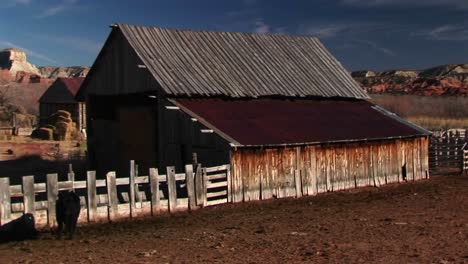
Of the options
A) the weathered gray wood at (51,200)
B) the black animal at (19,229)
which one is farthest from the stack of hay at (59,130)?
the black animal at (19,229)

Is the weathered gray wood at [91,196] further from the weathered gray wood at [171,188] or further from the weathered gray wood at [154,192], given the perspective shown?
the weathered gray wood at [171,188]

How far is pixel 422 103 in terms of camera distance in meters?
85.2

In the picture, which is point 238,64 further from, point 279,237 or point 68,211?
point 279,237

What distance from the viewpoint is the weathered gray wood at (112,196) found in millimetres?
15102

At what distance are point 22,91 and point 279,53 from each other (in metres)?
63.4

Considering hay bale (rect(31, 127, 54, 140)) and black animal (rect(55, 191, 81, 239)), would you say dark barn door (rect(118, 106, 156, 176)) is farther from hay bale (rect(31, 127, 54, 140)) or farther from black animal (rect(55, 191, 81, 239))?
hay bale (rect(31, 127, 54, 140))

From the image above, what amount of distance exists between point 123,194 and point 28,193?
108 inches

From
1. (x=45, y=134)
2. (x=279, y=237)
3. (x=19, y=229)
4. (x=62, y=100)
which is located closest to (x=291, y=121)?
(x=279, y=237)

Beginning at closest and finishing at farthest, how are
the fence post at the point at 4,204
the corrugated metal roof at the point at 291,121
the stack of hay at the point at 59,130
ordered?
the fence post at the point at 4,204
the corrugated metal roof at the point at 291,121
the stack of hay at the point at 59,130

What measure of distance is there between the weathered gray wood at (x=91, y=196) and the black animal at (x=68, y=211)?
984 mm

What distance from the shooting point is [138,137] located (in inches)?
921

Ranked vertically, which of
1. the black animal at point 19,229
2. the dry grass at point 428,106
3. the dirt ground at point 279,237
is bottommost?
the dirt ground at point 279,237

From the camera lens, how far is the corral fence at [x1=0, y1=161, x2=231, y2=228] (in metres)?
13.8

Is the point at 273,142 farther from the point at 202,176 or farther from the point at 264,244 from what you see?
the point at 264,244
